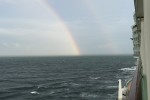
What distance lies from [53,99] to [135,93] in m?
43.2

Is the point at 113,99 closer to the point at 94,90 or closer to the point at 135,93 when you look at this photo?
the point at 94,90

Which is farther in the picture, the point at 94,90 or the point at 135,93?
the point at 94,90

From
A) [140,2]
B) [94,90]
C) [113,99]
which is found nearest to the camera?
[140,2]

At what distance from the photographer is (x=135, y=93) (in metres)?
11.8

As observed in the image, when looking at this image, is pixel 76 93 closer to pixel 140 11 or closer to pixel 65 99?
pixel 65 99

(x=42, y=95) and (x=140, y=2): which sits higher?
(x=140, y=2)

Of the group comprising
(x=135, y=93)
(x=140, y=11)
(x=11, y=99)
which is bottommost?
(x=11, y=99)

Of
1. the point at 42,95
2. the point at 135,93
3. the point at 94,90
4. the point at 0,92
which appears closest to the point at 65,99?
the point at 42,95

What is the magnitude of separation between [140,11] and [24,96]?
1962 inches

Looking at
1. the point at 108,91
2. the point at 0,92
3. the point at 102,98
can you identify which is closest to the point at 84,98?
the point at 102,98

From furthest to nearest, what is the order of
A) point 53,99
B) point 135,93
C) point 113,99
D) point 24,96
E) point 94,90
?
1. point 94,90
2. point 24,96
3. point 53,99
4. point 113,99
5. point 135,93

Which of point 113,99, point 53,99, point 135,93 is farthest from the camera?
point 53,99

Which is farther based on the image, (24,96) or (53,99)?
(24,96)

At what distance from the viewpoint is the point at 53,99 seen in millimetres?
53688
